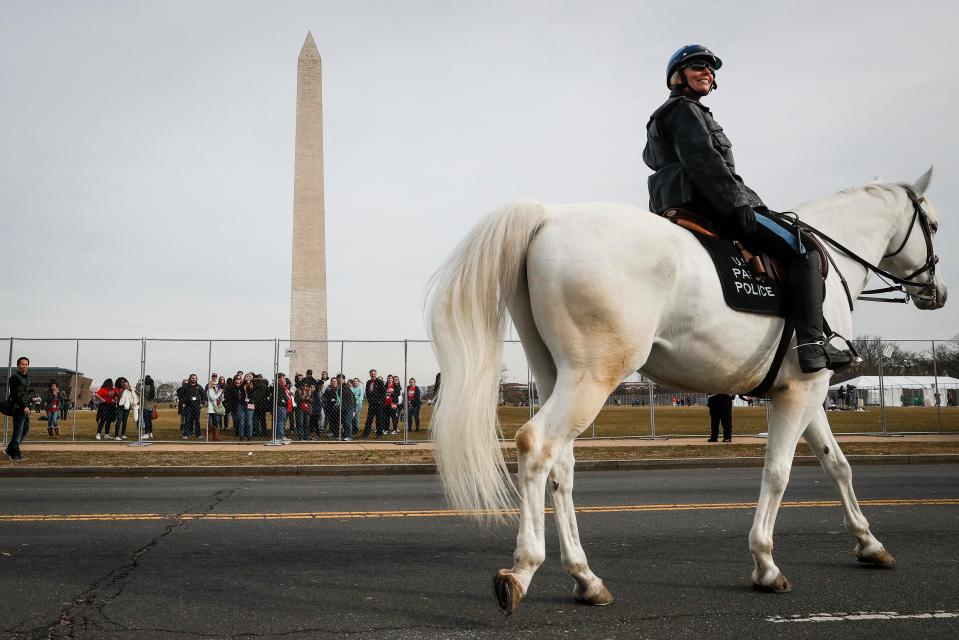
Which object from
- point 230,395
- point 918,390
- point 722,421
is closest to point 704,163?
point 722,421

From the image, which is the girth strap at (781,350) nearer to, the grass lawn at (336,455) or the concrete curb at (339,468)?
the concrete curb at (339,468)

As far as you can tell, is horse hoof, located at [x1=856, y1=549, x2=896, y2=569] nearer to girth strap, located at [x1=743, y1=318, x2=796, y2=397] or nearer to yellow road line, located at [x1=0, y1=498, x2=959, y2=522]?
girth strap, located at [x1=743, y1=318, x2=796, y2=397]

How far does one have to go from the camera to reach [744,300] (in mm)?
4508

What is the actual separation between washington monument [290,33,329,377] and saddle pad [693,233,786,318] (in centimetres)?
2801

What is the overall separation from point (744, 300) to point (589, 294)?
105 cm

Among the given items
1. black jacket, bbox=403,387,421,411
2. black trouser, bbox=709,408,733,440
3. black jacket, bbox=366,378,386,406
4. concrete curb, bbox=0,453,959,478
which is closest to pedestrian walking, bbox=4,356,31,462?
concrete curb, bbox=0,453,959,478

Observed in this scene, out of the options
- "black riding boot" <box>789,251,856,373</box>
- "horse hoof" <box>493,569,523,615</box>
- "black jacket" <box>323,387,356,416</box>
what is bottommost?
"horse hoof" <box>493,569,523,615</box>

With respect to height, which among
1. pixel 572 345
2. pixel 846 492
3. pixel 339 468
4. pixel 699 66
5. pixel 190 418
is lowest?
pixel 339 468

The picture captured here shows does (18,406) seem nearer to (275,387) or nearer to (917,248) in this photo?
(275,387)

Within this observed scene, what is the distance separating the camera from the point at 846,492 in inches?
201

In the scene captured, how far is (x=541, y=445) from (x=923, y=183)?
3.87 metres

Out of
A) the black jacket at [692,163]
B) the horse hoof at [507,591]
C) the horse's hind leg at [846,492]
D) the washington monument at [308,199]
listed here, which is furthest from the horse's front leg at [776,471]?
the washington monument at [308,199]

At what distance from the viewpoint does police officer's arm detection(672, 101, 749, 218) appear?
4543 mm

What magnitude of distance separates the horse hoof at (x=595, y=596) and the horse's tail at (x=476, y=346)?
57 cm
